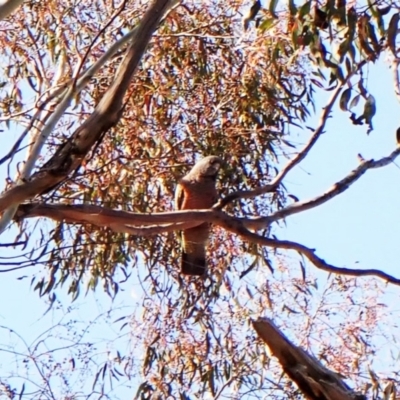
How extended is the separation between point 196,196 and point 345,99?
1.54 metres

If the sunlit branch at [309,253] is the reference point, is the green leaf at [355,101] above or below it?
above

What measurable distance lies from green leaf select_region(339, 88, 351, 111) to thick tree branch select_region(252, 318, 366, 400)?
105cm

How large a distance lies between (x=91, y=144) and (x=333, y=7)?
1.36 metres

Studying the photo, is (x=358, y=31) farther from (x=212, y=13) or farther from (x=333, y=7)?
(x=212, y=13)

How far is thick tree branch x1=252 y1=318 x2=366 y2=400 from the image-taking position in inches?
144

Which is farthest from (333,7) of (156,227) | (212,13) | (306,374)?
(212,13)

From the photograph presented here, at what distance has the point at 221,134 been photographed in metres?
5.82

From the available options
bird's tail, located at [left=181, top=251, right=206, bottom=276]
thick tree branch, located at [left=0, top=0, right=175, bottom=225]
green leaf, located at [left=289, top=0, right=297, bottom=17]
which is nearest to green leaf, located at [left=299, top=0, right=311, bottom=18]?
green leaf, located at [left=289, top=0, right=297, bottom=17]

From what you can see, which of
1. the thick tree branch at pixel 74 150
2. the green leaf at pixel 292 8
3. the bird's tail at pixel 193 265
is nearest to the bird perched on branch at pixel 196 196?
the bird's tail at pixel 193 265

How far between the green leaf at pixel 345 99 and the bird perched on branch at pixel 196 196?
121 centimetres

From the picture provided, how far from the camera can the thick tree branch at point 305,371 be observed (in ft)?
12.0

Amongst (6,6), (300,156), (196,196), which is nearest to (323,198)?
(300,156)

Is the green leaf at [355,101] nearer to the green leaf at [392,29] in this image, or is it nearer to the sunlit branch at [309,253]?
the green leaf at [392,29]

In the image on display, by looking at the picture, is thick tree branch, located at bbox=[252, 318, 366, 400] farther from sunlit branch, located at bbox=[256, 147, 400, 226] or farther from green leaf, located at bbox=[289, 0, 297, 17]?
green leaf, located at bbox=[289, 0, 297, 17]
